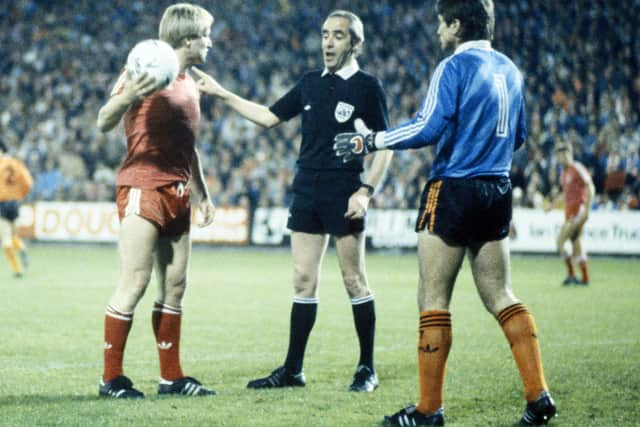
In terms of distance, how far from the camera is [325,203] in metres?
6.39

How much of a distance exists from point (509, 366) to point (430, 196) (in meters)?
2.49

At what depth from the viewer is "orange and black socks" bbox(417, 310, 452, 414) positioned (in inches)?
198

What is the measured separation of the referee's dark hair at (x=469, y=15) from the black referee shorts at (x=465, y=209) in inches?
29.1

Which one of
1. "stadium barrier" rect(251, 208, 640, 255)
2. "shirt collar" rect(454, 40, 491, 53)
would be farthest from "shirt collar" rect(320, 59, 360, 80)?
"stadium barrier" rect(251, 208, 640, 255)

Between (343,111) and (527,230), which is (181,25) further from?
(527,230)

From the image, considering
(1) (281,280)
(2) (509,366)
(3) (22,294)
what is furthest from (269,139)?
(2) (509,366)

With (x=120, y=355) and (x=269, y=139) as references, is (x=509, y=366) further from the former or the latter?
(x=269, y=139)

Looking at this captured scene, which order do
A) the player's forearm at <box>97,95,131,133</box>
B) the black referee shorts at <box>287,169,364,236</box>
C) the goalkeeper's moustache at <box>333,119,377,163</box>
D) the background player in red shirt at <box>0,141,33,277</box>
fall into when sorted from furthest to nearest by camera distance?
the background player in red shirt at <box>0,141,33,277</box>, the black referee shorts at <box>287,169,364,236</box>, the player's forearm at <box>97,95,131,133</box>, the goalkeeper's moustache at <box>333,119,377,163</box>

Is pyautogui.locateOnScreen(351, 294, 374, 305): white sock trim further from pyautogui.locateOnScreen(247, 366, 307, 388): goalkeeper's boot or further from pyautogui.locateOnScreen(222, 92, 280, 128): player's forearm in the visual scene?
pyautogui.locateOnScreen(222, 92, 280, 128): player's forearm

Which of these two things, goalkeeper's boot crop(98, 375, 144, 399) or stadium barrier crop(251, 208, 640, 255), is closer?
goalkeeper's boot crop(98, 375, 144, 399)

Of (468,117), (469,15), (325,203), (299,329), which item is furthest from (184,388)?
(469,15)

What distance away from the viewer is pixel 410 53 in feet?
92.6

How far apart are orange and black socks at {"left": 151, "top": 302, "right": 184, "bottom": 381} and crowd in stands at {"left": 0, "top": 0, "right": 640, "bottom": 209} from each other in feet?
55.2

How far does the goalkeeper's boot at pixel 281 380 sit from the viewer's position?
6.25 m
